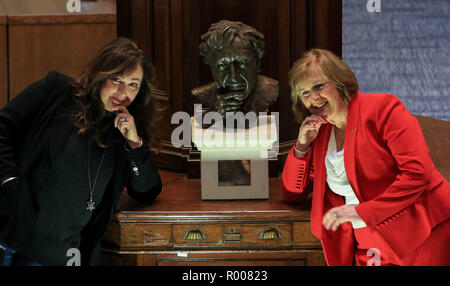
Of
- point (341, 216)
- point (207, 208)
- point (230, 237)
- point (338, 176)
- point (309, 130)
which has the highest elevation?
point (309, 130)

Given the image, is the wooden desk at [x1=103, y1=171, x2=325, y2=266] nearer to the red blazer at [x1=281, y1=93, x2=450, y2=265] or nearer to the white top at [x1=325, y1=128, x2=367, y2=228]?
the white top at [x1=325, y1=128, x2=367, y2=228]

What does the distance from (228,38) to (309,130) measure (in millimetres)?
615

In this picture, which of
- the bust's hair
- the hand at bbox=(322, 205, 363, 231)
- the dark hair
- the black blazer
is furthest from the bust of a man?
the hand at bbox=(322, 205, 363, 231)

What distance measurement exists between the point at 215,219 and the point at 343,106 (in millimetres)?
773

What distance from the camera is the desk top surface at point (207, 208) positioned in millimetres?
2379

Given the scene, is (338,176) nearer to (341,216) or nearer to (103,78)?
(341,216)

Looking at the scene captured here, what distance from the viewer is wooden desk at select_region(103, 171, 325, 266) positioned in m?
2.38

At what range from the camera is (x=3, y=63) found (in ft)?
13.1

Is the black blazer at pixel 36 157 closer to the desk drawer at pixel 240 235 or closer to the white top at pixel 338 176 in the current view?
the desk drawer at pixel 240 235

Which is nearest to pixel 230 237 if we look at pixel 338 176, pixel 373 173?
pixel 338 176

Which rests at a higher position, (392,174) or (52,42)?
(52,42)

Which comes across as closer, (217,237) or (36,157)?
(36,157)
